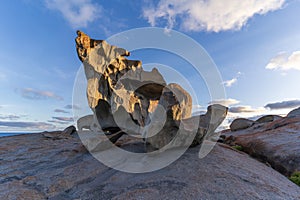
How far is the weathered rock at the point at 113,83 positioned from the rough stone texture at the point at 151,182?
12606 millimetres

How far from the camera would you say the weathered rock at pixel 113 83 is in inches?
810

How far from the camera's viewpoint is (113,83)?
72.8 ft

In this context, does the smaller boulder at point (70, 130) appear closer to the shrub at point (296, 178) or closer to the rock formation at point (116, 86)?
the rock formation at point (116, 86)

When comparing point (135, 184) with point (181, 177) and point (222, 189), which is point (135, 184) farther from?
point (222, 189)

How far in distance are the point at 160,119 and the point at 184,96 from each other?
265 cm

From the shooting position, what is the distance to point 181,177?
4.93 meters

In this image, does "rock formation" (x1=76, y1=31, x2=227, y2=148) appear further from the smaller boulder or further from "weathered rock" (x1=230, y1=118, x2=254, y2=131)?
"weathered rock" (x1=230, y1=118, x2=254, y2=131)

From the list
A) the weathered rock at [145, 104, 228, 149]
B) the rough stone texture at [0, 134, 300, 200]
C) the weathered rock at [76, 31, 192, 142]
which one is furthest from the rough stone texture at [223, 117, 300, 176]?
the weathered rock at [76, 31, 192, 142]

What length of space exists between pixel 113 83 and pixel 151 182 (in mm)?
18568

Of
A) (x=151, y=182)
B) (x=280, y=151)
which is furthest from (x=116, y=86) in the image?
(x=151, y=182)

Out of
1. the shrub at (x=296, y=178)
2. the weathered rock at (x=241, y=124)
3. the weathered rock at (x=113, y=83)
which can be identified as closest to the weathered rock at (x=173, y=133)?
the shrub at (x=296, y=178)

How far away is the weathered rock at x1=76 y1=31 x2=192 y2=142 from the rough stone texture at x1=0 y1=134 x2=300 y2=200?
1261 centimetres

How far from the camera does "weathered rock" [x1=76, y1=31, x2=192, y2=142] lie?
20.6 m

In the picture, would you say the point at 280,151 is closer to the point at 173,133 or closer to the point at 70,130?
the point at 173,133
